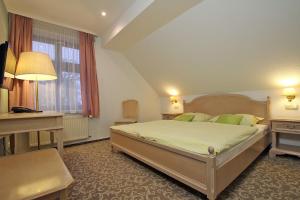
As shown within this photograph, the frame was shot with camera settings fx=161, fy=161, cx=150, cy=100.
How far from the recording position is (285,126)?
255 cm

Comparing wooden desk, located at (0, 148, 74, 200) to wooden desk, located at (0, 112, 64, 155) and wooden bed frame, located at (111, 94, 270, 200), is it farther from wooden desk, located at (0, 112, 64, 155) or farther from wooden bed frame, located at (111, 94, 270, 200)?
wooden bed frame, located at (111, 94, 270, 200)

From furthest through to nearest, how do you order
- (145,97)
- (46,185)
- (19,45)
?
1. (145,97)
2. (19,45)
3. (46,185)

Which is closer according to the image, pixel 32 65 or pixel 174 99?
pixel 32 65

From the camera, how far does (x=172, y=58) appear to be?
12.1 ft

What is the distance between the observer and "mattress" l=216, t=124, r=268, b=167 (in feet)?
5.21

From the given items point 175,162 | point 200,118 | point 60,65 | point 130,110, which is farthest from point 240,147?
point 60,65

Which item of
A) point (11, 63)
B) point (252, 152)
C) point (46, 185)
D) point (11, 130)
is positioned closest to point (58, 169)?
point (46, 185)

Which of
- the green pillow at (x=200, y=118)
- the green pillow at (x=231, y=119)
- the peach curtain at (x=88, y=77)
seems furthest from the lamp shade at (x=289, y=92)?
the peach curtain at (x=88, y=77)

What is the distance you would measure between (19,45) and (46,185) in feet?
10.3

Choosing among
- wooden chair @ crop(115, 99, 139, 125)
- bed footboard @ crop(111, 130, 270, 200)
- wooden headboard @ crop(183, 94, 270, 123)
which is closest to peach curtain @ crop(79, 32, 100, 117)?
wooden chair @ crop(115, 99, 139, 125)

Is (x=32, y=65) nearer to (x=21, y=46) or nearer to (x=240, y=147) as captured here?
(x=21, y=46)

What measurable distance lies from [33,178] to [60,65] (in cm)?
306

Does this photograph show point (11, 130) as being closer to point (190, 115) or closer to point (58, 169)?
point (58, 169)

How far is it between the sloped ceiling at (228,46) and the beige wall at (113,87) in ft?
1.88
